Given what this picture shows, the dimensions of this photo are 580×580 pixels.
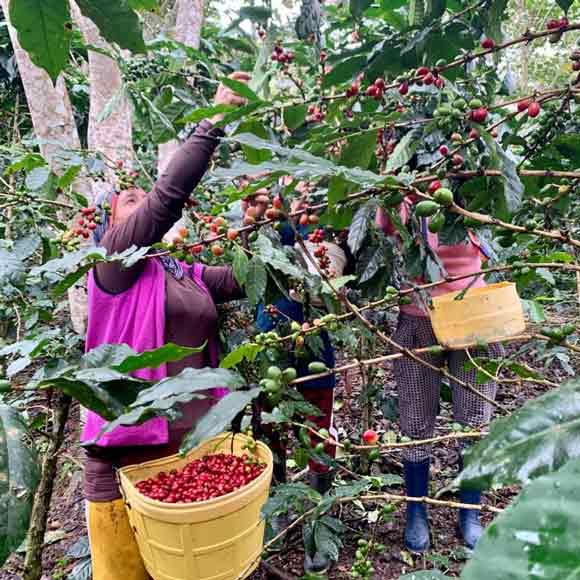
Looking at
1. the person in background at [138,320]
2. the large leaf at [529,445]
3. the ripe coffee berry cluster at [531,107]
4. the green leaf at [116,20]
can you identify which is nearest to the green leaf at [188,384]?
the large leaf at [529,445]

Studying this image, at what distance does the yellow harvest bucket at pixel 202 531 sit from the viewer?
48.9 inches

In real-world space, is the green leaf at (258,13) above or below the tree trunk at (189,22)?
below

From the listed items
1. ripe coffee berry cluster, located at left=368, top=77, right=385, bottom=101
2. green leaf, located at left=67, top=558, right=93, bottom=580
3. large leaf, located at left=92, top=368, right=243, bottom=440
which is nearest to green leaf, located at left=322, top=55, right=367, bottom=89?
ripe coffee berry cluster, located at left=368, top=77, right=385, bottom=101

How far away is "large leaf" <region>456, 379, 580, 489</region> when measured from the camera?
0.35 metres

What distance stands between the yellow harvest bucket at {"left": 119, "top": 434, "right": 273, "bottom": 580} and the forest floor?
39cm

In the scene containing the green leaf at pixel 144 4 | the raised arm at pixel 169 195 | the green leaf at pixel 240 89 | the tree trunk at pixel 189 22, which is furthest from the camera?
the tree trunk at pixel 189 22

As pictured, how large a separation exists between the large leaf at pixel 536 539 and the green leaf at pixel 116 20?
700mm

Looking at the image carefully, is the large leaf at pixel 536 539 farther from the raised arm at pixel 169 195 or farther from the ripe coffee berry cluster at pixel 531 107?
the raised arm at pixel 169 195

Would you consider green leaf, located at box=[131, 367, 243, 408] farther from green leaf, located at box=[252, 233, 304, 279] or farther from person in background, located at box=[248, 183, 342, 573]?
person in background, located at box=[248, 183, 342, 573]

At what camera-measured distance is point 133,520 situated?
1376 millimetres

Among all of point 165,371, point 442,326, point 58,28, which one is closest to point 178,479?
point 165,371

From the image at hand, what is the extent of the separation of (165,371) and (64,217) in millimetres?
1083

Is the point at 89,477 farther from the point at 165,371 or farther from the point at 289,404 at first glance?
the point at 289,404

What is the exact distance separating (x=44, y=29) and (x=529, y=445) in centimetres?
72
